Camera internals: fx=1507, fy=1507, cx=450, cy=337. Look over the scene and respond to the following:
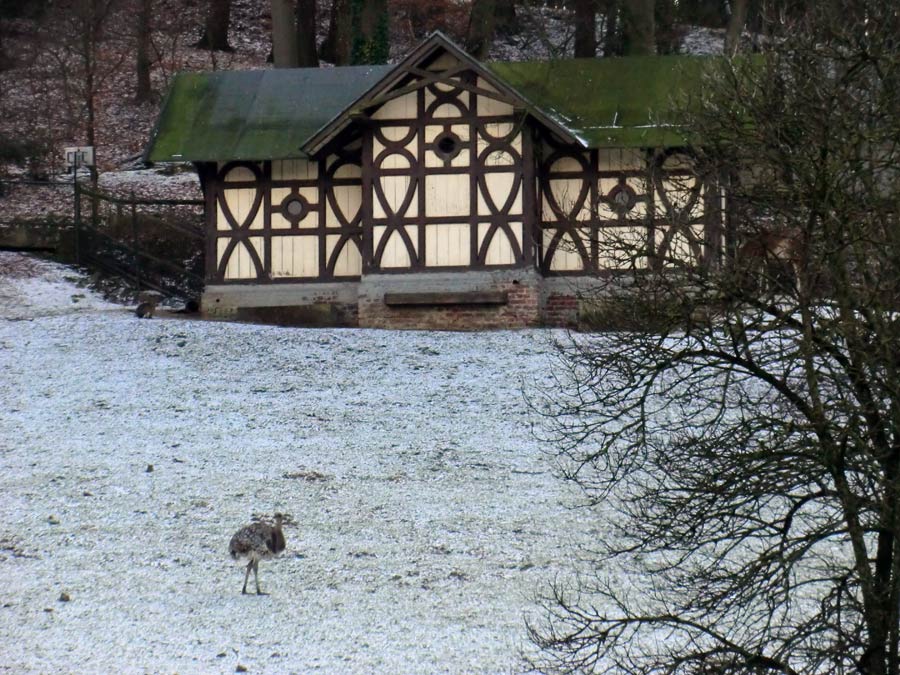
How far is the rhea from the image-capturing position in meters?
12.7

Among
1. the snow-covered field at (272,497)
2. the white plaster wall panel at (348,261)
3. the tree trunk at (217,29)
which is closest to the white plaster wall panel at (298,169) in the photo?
the white plaster wall panel at (348,261)

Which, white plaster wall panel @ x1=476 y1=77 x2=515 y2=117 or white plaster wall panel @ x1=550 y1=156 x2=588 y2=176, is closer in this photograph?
white plaster wall panel @ x1=476 y1=77 x2=515 y2=117

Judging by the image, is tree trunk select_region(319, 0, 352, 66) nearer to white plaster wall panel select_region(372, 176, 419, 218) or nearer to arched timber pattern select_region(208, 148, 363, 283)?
arched timber pattern select_region(208, 148, 363, 283)

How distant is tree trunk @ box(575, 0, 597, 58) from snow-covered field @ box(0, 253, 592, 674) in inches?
500

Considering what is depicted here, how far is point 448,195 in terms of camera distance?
76.0 ft

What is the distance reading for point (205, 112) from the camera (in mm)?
25250

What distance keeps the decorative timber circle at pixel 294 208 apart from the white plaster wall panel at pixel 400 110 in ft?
6.67

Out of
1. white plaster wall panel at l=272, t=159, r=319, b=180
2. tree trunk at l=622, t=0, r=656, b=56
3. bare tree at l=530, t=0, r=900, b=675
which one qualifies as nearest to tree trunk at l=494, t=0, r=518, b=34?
tree trunk at l=622, t=0, r=656, b=56

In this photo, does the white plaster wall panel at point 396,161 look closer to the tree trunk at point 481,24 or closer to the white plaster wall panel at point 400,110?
the white plaster wall panel at point 400,110

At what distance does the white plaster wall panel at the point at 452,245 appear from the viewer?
75.9 feet

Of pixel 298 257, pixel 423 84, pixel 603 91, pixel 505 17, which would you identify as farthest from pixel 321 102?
pixel 505 17

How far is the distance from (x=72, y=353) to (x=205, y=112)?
6061 mm

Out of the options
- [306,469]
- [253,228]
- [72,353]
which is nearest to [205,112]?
[253,228]

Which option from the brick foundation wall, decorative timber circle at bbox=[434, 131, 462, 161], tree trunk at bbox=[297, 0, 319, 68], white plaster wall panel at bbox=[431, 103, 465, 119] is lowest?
the brick foundation wall
